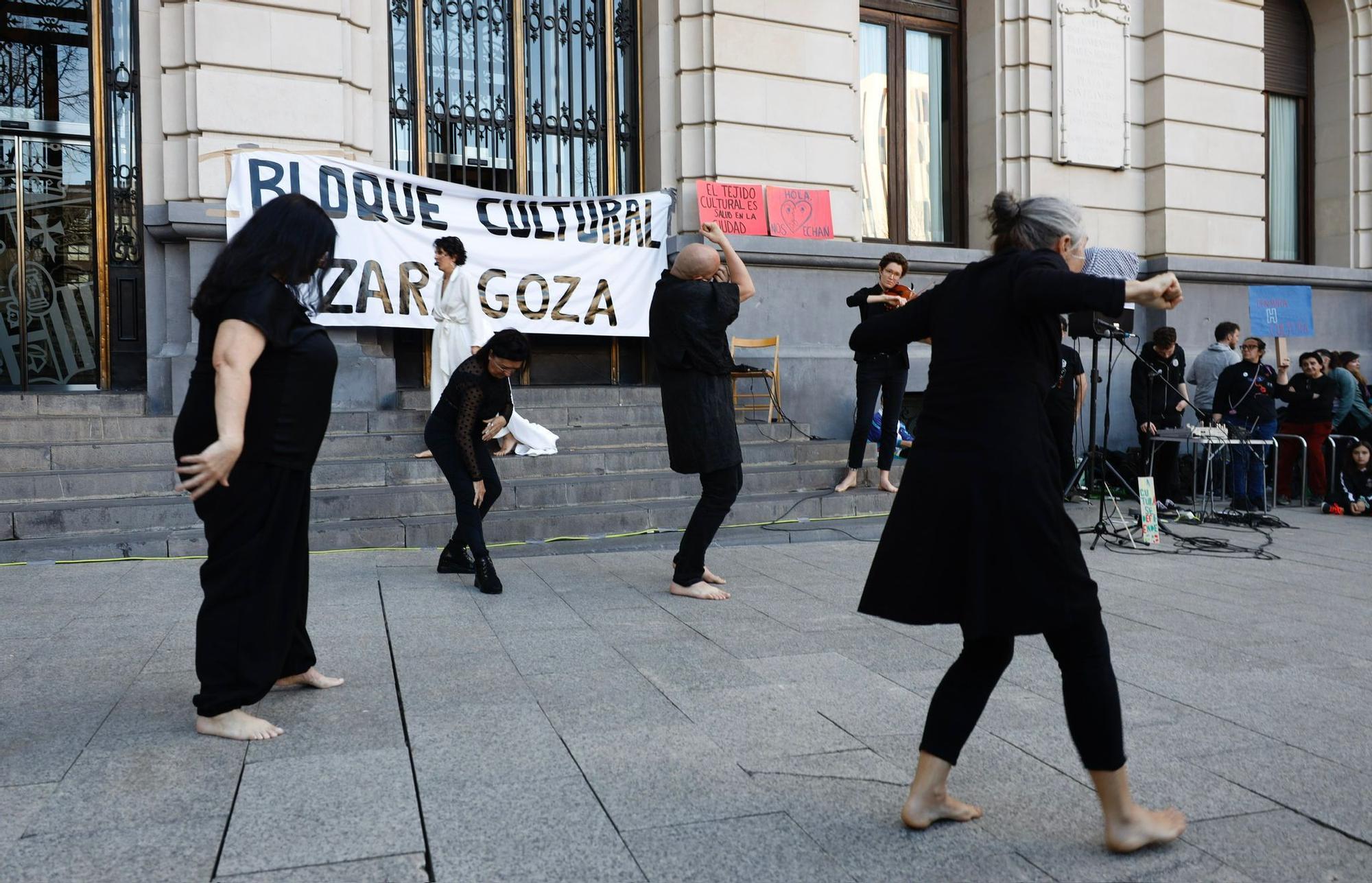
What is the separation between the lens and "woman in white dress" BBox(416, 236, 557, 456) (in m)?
9.55

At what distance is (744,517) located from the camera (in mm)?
9109

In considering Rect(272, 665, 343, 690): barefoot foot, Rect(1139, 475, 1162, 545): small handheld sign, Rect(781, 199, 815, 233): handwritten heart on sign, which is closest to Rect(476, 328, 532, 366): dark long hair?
Rect(272, 665, 343, 690): barefoot foot

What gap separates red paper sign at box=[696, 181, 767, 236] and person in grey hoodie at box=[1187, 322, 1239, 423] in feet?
17.1

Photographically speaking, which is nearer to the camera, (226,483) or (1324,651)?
(226,483)

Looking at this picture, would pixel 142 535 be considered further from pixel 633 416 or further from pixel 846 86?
pixel 846 86

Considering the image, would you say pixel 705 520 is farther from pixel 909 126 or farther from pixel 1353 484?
pixel 909 126

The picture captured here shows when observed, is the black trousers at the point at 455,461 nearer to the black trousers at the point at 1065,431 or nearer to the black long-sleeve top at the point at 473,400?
the black long-sleeve top at the point at 473,400

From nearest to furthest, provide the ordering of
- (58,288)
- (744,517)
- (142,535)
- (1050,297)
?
(1050,297) < (142,535) < (744,517) < (58,288)

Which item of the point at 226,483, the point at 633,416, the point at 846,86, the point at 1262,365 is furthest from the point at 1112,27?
the point at 226,483

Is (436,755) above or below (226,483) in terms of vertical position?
below

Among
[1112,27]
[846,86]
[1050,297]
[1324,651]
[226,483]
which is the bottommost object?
[1324,651]

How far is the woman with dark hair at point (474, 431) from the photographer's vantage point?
20.8ft

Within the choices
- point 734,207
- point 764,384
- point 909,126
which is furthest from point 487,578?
point 909,126

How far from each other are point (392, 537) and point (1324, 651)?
586 cm
